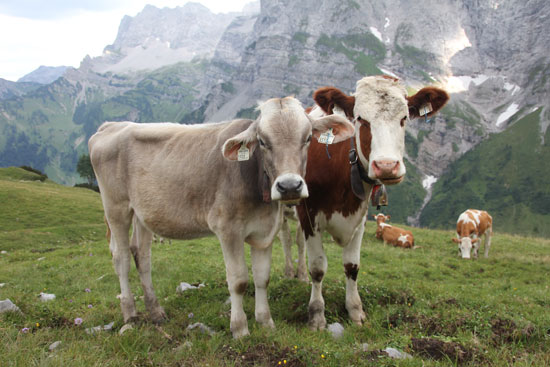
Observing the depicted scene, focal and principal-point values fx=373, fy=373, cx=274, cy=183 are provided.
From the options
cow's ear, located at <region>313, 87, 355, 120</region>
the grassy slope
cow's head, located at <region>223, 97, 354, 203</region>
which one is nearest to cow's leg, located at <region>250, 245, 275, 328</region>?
cow's head, located at <region>223, 97, 354, 203</region>

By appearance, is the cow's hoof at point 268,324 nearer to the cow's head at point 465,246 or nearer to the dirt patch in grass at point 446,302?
the dirt patch in grass at point 446,302

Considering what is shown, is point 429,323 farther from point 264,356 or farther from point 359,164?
point 264,356

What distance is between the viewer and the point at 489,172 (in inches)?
7146

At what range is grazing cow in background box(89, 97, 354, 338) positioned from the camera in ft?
17.3

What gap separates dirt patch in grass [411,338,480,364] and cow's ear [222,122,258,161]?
3.53 meters

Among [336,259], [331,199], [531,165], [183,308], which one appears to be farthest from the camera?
[531,165]

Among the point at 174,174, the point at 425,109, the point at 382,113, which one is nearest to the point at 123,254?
the point at 174,174

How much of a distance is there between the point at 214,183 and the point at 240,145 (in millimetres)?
886

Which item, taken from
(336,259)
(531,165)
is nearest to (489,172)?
(531,165)

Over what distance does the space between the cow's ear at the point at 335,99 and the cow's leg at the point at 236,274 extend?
271 cm

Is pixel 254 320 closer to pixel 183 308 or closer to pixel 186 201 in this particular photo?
pixel 183 308

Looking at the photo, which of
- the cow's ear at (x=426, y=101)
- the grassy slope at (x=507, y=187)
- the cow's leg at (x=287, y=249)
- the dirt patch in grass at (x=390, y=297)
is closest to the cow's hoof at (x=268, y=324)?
the dirt patch in grass at (x=390, y=297)

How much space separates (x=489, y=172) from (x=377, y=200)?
20266 centimetres

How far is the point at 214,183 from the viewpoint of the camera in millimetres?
5965
